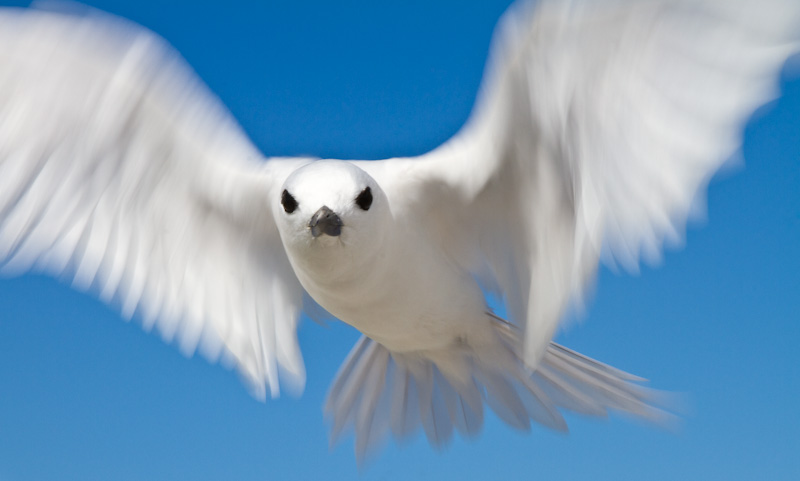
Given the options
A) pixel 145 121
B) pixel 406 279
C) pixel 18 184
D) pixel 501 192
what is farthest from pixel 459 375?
pixel 18 184

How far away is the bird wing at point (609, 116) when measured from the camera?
1.98 meters

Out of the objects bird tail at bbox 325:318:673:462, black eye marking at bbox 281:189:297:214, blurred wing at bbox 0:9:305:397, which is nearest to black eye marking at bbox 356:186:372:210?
black eye marking at bbox 281:189:297:214

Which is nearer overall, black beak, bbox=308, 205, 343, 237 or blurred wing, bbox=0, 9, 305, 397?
black beak, bbox=308, 205, 343, 237

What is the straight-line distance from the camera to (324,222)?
247 centimetres

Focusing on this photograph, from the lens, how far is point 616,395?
3.28 metres

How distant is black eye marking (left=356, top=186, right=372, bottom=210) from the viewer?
2.54 metres

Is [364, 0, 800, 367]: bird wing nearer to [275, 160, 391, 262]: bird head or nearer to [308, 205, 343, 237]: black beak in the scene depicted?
[275, 160, 391, 262]: bird head

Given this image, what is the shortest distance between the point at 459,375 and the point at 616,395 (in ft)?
1.99

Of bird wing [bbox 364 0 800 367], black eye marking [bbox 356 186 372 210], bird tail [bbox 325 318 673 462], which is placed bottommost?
bird tail [bbox 325 318 673 462]

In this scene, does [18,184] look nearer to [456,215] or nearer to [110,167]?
[110,167]

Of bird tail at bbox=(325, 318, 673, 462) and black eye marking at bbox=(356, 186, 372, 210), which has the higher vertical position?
black eye marking at bbox=(356, 186, 372, 210)

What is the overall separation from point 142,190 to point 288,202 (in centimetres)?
89

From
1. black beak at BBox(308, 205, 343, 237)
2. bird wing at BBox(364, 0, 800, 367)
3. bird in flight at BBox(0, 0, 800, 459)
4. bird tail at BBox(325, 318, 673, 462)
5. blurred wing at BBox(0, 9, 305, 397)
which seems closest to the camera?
bird wing at BBox(364, 0, 800, 367)

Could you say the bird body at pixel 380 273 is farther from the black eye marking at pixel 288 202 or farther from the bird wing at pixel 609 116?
the bird wing at pixel 609 116
